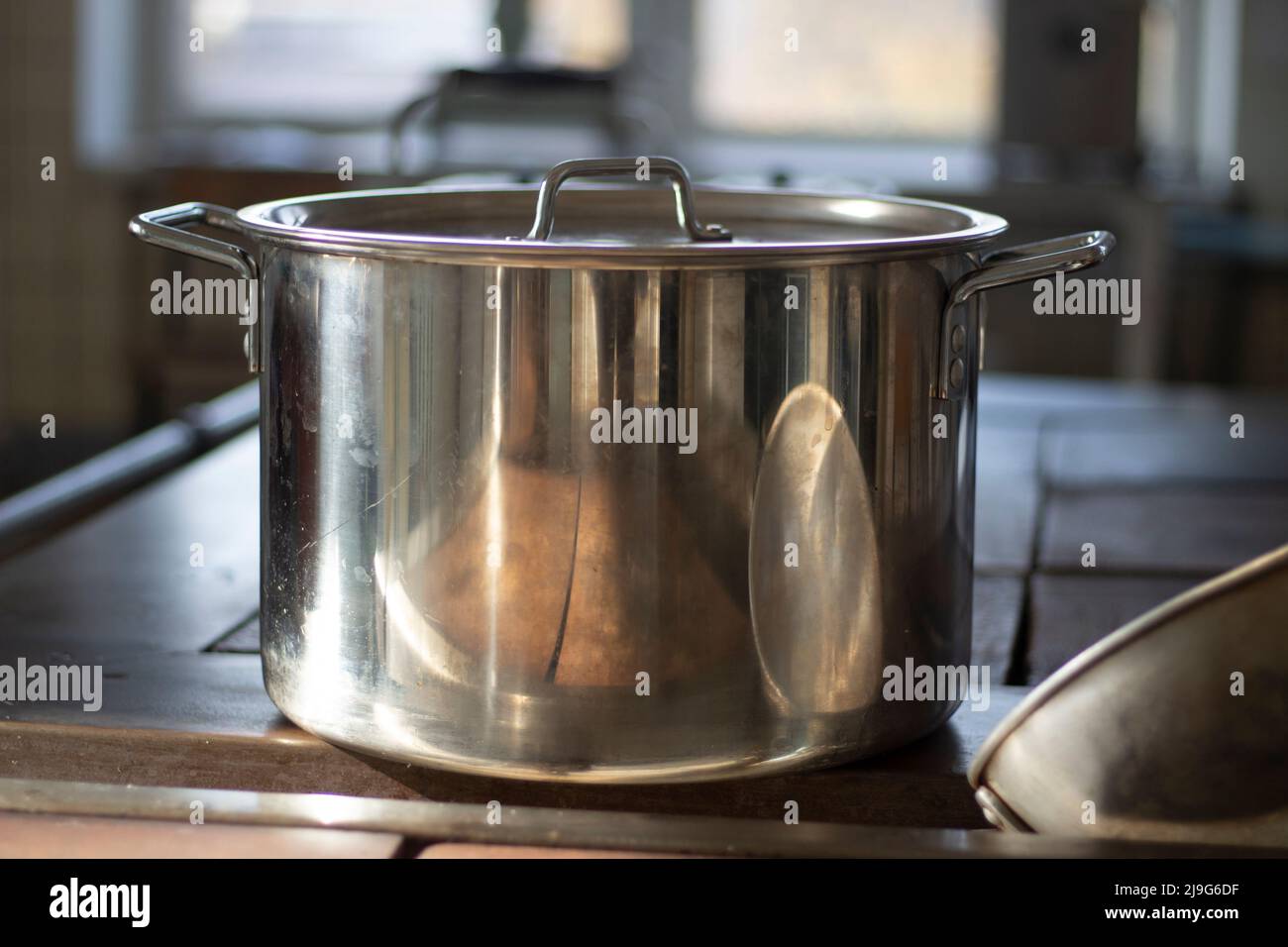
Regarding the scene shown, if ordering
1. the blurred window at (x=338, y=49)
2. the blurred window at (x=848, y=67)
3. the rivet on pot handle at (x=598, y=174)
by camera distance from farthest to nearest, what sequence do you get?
the blurred window at (x=338, y=49), the blurred window at (x=848, y=67), the rivet on pot handle at (x=598, y=174)

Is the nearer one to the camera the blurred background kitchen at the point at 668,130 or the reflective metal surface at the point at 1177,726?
the reflective metal surface at the point at 1177,726

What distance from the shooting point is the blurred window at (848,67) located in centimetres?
397

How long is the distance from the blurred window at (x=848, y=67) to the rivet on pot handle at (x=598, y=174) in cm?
339

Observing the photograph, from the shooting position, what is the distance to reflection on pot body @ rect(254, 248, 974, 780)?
0.66 metres

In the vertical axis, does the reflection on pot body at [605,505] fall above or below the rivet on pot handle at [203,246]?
below

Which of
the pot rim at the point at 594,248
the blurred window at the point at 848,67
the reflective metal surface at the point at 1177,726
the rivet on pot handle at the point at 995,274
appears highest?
the blurred window at the point at 848,67

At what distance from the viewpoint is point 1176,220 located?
143 inches

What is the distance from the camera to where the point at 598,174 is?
2.38 feet

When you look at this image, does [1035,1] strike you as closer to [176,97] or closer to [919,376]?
[176,97]

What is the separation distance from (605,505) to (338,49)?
13.0ft

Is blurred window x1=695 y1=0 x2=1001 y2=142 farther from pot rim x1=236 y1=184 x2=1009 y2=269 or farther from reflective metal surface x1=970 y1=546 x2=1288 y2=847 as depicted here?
reflective metal surface x1=970 y1=546 x2=1288 y2=847

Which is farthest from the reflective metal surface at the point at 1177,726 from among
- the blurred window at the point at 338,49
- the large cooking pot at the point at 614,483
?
the blurred window at the point at 338,49

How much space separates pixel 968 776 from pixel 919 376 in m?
0.19

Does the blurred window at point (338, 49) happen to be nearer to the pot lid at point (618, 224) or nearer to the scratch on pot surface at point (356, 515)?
the pot lid at point (618, 224)
